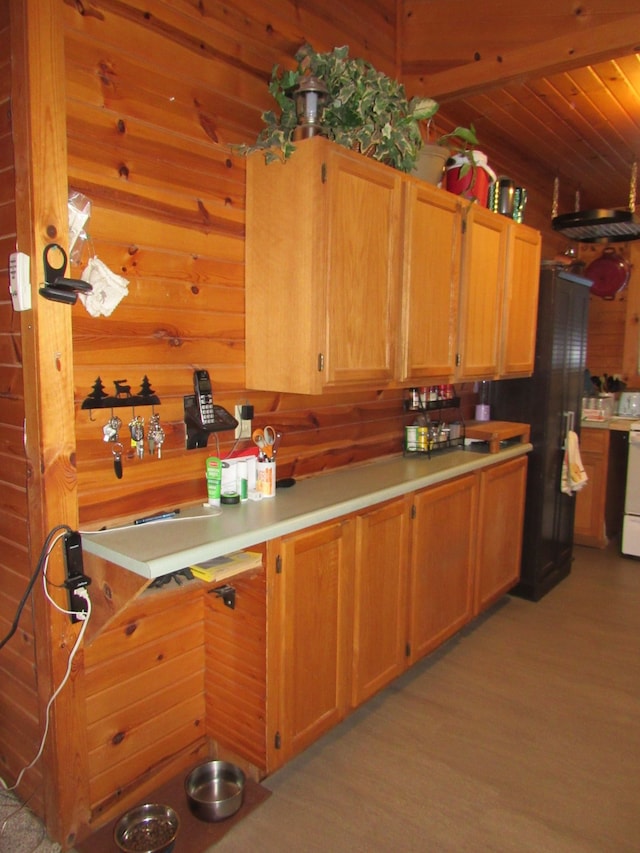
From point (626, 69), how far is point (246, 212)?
220cm

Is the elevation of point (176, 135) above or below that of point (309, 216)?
above

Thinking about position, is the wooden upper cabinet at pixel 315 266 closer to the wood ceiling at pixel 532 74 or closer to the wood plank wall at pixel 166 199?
the wood plank wall at pixel 166 199

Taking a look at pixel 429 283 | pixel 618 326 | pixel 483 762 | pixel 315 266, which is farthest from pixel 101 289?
pixel 618 326

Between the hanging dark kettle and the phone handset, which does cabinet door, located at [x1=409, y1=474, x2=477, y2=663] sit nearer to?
the phone handset

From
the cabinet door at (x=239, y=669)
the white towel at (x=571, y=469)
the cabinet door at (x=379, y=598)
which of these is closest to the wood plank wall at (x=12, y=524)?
the cabinet door at (x=239, y=669)

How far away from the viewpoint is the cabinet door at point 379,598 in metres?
2.28

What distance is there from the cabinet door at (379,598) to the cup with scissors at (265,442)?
40 centimetres

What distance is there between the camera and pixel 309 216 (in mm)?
2033

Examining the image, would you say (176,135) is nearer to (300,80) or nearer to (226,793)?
(300,80)

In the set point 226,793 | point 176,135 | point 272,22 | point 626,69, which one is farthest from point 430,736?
point 626,69

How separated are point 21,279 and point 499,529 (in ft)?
8.45

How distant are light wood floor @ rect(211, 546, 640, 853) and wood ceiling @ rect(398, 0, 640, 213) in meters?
2.64

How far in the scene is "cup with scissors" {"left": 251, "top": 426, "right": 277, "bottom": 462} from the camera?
87.4 inches

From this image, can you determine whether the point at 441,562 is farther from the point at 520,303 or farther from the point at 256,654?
the point at 520,303
